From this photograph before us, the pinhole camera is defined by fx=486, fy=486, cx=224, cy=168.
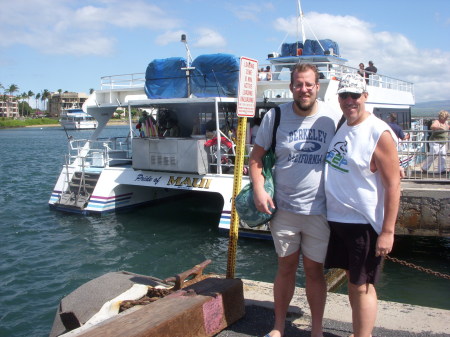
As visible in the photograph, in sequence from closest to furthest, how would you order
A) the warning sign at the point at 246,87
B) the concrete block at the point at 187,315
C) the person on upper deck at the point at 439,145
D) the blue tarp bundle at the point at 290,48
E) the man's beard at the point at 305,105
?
1. the concrete block at the point at 187,315
2. the man's beard at the point at 305,105
3. the warning sign at the point at 246,87
4. the person on upper deck at the point at 439,145
5. the blue tarp bundle at the point at 290,48

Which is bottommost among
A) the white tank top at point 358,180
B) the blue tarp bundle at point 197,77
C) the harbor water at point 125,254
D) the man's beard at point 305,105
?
the harbor water at point 125,254

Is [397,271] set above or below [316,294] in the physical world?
below

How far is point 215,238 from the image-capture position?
11.3 m

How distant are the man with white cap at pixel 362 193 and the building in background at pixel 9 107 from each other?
6383 inches

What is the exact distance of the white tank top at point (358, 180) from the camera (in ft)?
10.5

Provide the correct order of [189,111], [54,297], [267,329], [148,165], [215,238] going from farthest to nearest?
[189,111], [148,165], [215,238], [54,297], [267,329]

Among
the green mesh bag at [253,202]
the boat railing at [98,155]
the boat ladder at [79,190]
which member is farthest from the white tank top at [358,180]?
the boat ladder at [79,190]

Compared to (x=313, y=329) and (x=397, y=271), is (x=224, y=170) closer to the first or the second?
(x=397, y=271)

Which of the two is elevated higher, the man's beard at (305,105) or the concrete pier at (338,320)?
the man's beard at (305,105)

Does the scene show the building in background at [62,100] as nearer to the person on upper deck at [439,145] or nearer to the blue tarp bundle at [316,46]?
the blue tarp bundle at [316,46]

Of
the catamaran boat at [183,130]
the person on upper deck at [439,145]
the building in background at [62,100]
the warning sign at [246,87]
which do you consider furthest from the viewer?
the building in background at [62,100]

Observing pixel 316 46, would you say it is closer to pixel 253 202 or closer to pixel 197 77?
pixel 197 77

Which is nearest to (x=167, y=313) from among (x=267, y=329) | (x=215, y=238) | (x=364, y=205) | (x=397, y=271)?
(x=267, y=329)

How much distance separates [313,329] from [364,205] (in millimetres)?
1114
